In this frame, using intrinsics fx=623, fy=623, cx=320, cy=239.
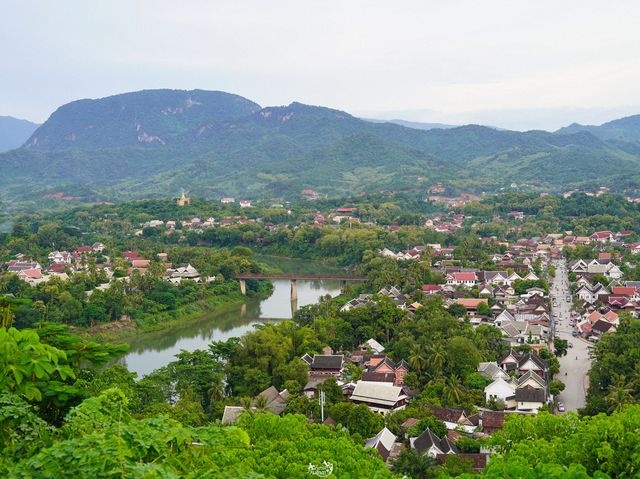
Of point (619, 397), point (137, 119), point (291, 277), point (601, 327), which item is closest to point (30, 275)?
point (291, 277)

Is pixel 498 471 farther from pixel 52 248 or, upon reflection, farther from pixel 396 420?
pixel 52 248

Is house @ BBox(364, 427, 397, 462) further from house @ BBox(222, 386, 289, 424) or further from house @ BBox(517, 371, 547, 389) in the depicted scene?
house @ BBox(517, 371, 547, 389)

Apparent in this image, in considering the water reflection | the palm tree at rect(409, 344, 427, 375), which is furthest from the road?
the water reflection

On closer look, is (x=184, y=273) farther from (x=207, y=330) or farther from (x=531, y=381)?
(x=531, y=381)

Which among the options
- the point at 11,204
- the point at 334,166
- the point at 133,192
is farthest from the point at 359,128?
the point at 11,204

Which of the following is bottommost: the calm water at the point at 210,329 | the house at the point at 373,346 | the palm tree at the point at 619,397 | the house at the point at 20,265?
the calm water at the point at 210,329

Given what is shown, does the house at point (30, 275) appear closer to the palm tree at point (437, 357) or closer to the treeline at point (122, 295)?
the treeline at point (122, 295)

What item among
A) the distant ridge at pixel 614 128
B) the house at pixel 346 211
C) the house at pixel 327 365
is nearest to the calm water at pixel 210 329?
the house at pixel 327 365
